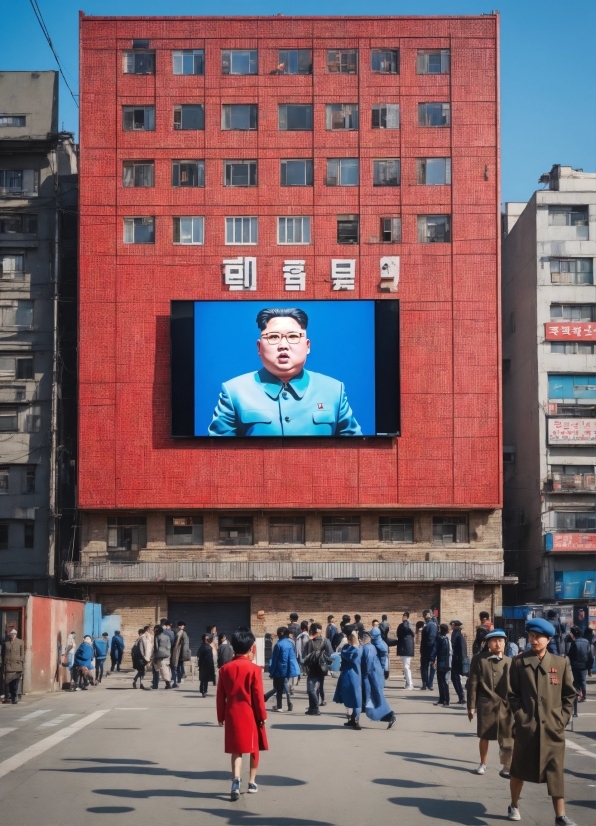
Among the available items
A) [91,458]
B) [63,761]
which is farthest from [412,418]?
[63,761]

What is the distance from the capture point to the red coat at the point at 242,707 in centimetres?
1370

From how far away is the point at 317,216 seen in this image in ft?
182

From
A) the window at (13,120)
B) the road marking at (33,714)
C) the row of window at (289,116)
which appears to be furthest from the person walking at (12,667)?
the window at (13,120)

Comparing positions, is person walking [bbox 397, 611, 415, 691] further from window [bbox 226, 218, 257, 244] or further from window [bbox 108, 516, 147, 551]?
window [bbox 226, 218, 257, 244]

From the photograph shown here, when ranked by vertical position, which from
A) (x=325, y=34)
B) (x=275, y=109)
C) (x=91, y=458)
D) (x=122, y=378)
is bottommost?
(x=91, y=458)

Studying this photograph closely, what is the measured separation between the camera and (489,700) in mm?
16344

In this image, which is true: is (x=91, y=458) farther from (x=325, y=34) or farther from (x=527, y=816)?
(x=527, y=816)

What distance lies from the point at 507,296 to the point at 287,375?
65.1 ft

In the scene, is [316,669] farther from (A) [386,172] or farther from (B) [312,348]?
(A) [386,172]

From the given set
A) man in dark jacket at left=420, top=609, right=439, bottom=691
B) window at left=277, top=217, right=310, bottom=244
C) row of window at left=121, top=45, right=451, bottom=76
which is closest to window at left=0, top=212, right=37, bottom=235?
row of window at left=121, top=45, right=451, bottom=76

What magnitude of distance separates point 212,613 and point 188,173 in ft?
63.6

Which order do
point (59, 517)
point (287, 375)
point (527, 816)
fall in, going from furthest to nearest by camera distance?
point (59, 517) < point (287, 375) < point (527, 816)

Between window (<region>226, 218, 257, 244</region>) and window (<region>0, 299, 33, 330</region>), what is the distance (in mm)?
11358

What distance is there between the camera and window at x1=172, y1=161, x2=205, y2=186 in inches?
2201
